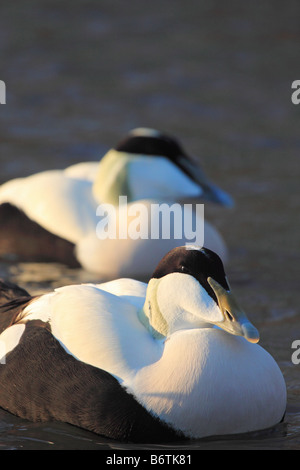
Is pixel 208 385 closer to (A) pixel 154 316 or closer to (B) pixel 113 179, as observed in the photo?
(A) pixel 154 316

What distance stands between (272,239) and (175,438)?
3408 mm

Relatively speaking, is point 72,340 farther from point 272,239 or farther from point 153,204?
point 272,239

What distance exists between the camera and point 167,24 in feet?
37.2

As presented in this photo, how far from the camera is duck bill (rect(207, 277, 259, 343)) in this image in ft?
10.6

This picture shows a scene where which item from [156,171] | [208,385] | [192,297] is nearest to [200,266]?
[192,297]

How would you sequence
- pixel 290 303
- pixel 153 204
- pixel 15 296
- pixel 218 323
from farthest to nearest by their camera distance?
pixel 153 204, pixel 290 303, pixel 15 296, pixel 218 323

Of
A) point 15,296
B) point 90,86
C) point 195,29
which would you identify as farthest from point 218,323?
point 195,29

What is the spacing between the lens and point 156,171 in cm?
637

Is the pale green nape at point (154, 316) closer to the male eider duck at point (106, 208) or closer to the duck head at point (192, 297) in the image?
the duck head at point (192, 297)

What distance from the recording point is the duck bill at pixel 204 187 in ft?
20.8

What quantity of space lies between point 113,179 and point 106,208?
28 centimetres
